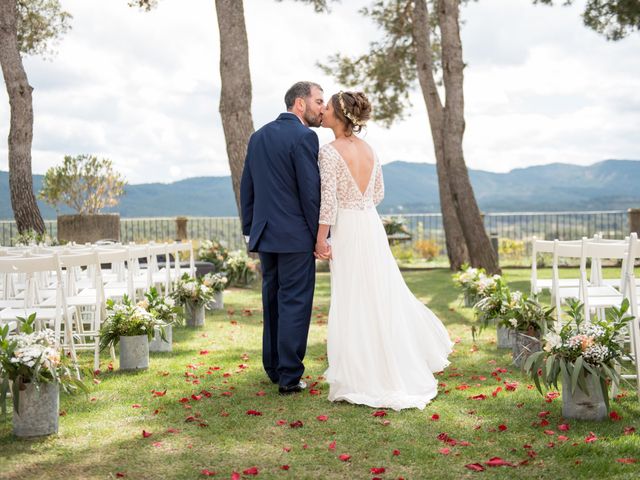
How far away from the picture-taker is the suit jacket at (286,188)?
507 cm

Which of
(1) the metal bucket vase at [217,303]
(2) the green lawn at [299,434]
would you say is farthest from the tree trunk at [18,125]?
(2) the green lawn at [299,434]

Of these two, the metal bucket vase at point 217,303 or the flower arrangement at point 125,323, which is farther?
the metal bucket vase at point 217,303

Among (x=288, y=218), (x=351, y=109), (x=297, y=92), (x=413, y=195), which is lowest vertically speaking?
(x=288, y=218)

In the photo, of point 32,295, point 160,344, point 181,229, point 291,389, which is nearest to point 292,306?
point 291,389

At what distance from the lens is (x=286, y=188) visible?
5148 mm

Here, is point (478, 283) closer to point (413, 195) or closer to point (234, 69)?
point (234, 69)

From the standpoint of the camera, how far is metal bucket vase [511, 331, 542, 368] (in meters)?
5.60

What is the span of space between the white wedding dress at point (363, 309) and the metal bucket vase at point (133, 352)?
5.58ft

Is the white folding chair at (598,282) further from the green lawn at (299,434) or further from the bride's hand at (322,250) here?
the bride's hand at (322,250)

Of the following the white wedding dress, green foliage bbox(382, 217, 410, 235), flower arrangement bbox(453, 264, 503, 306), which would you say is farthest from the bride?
green foliage bbox(382, 217, 410, 235)

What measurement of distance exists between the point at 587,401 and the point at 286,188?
2238 mm

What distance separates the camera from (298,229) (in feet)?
16.8

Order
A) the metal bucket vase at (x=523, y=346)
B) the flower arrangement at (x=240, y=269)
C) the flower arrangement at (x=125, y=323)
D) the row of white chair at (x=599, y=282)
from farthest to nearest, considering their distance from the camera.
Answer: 1. the flower arrangement at (x=240, y=269)
2. the flower arrangement at (x=125, y=323)
3. the metal bucket vase at (x=523, y=346)
4. the row of white chair at (x=599, y=282)

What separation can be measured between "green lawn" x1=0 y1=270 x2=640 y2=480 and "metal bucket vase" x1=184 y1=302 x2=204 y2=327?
2.47 m
